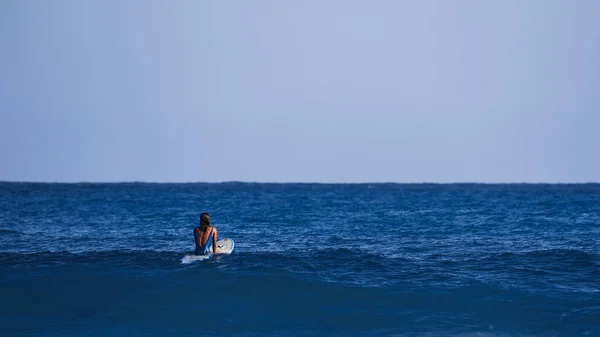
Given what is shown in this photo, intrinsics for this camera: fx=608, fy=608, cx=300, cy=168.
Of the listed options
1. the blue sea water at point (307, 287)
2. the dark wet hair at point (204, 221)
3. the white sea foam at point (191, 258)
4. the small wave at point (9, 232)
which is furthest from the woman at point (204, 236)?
the small wave at point (9, 232)

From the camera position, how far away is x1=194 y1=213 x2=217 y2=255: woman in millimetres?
18797

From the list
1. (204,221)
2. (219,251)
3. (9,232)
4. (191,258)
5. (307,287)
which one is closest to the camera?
(307,287)

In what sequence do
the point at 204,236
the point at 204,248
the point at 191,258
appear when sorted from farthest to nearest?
the point at 204,248
the point at 191,258
the point at 204,236

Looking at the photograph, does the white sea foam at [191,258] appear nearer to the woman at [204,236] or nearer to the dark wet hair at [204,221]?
the woman at [204,236]

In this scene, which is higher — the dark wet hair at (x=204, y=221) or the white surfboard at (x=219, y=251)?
the dark wet hair at (x=204, y=221)

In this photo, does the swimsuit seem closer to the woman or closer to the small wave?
the woman

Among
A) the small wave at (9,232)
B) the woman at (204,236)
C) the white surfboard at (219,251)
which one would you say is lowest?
the small wave at (9,232)

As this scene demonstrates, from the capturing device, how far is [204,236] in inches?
751

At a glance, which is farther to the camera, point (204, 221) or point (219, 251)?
point (219, 251)

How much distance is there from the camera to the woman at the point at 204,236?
740 inches

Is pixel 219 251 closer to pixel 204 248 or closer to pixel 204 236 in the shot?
pixel 204 248

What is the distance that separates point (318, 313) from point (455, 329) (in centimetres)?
328

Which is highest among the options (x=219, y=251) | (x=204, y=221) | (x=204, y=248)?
(x=204, y=221)

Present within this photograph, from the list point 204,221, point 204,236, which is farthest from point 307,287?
point 204,236
